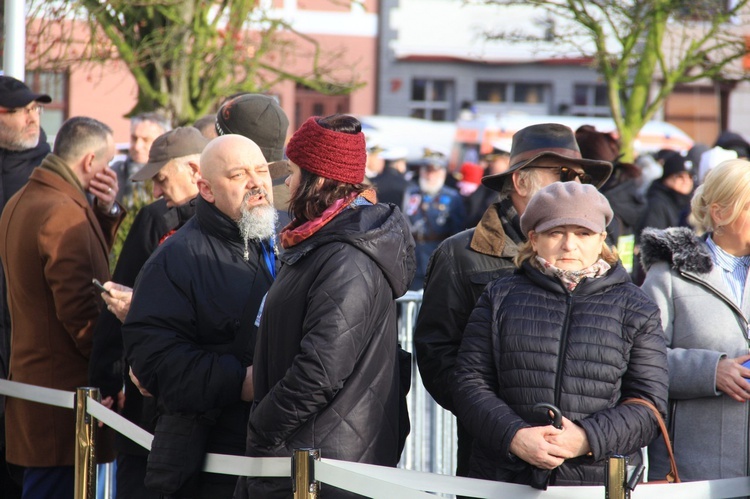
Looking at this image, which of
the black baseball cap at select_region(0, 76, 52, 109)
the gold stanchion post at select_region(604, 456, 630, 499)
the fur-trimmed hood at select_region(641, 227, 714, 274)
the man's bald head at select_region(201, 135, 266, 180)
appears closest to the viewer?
the gold stanchion post at select_region(604, 456, 630, 499)

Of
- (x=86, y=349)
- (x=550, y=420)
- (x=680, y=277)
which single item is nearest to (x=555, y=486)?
(x=550, y=420)

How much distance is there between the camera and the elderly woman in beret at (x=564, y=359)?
10.9 feet

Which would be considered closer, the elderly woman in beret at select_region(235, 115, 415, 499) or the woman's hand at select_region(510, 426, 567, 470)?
the woman's hand at select_region(510, 426, 567, 470)

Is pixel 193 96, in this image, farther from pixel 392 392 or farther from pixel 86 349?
pixel 392 392

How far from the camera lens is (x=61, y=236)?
4.95 metres

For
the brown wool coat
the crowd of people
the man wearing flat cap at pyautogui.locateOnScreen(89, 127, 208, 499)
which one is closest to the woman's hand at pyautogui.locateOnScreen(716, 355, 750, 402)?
the crowd of people

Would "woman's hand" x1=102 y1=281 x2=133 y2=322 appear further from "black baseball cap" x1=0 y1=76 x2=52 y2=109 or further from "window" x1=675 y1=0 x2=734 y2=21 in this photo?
"window" x1=675 y1=0 x2=734 y2=21

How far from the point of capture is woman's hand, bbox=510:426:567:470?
3.26 meters

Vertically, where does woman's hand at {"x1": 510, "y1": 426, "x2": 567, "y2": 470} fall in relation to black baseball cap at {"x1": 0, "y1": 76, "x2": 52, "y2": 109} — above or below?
below

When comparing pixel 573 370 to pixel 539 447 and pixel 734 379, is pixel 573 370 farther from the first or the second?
pixel 734 379

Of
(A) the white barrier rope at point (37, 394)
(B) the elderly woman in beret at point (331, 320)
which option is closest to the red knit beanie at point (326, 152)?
(B) the elderly woman in beret at point (331, 320)

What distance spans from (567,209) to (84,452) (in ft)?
8.12

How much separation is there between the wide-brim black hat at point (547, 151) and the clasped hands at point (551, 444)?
1265mm

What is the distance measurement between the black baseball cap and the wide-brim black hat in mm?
3038
